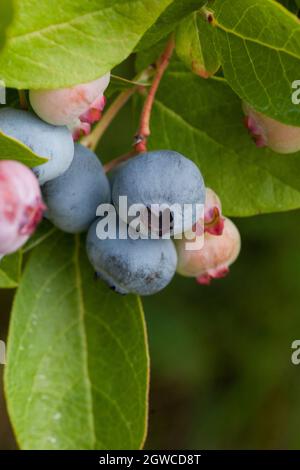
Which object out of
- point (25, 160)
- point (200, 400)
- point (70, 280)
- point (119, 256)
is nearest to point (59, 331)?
point (70, 280)

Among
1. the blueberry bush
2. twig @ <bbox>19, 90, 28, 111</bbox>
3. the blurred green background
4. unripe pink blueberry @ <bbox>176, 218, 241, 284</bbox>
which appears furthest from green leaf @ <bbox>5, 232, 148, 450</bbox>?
the blurred green background

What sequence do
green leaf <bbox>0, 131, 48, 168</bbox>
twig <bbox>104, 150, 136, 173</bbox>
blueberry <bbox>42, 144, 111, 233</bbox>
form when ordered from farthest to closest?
twig <bbox>104, 150, 136, 173</bbox> < blueberry <bbox>42, 144, 111, 233</bbox> < green leaf <bbox>0, 131, 48, 168</bbox>

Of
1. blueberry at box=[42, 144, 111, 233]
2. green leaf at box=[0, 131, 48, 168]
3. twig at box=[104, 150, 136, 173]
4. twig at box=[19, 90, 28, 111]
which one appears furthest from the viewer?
twig at box=[104, 150, 136, 173]

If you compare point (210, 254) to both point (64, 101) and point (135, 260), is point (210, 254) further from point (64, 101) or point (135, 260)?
point (64, 101)

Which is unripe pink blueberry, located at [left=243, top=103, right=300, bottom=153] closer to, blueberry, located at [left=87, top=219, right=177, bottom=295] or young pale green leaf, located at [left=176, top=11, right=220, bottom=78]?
young pale green leaf, located at [left=176, top=11, right=220, bottom=78]

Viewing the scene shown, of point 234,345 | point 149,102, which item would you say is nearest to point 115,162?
point 149,102

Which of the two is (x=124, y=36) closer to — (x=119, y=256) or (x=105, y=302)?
(x=119, y=256)
